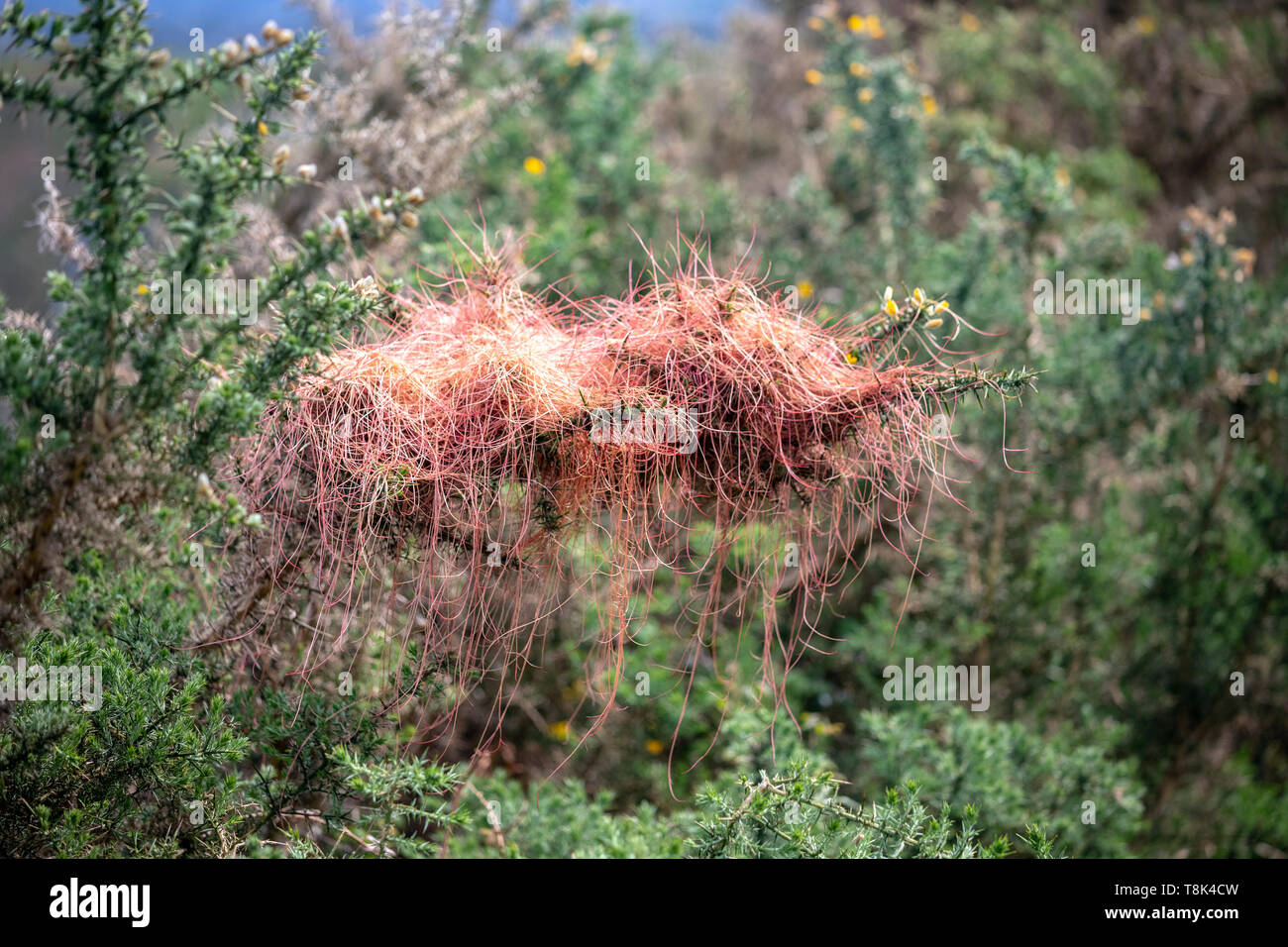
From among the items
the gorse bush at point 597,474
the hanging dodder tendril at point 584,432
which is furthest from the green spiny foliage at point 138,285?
the hanging dodder tendril at point 584,432

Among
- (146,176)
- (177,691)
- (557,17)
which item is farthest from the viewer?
(557,17)

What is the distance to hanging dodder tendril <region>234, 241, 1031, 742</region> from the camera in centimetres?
231

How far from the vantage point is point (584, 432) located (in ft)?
7.55

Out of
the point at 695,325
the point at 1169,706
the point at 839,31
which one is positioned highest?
the point at 839,31

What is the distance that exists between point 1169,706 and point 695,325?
4.28 metres

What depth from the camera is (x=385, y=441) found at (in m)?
2.30

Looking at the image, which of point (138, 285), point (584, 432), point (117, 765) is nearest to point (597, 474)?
point (584, 432)

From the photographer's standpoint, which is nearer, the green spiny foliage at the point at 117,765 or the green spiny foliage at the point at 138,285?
the green spiny foliage at the point at 138,285

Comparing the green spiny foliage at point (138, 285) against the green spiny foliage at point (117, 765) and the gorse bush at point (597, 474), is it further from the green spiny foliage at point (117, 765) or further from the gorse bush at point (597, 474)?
the green spiny foliage at point (117, 765)

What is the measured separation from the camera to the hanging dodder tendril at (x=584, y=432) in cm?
231

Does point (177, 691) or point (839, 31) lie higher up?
point (839, 31)
